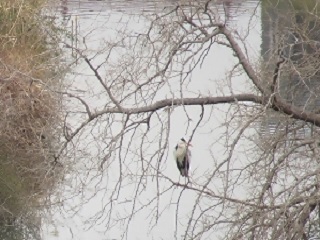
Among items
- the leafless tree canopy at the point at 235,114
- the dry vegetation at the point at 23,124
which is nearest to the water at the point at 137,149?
the leafless tree canopy at the point at 235,114

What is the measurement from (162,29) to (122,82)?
248 mm

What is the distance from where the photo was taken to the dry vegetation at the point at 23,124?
4.52 metres

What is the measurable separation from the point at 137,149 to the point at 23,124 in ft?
5.02

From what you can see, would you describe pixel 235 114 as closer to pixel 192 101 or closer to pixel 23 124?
pixel 192 101

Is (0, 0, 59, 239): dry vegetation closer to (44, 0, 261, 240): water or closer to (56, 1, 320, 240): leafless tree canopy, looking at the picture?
(44, 0, 261, 240): water

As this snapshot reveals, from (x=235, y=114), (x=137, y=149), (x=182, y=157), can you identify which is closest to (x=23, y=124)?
(x=182, y=157)

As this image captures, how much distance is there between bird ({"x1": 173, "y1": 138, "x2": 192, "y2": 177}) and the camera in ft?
12.9

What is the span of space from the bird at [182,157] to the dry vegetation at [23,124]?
59cm

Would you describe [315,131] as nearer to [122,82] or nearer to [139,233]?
[122,82]

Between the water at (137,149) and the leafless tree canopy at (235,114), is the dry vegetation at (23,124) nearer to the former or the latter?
the water at (137,149)

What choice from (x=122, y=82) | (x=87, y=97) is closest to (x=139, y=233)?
(x=87, y=97)

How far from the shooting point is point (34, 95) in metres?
4.68

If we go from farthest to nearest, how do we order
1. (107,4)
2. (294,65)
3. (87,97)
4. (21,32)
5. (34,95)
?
1. (107,4)
2. (21,32)
3. (34,95)
4. (87,97)
5. (294,65)

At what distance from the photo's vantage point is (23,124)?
4.84 metres
